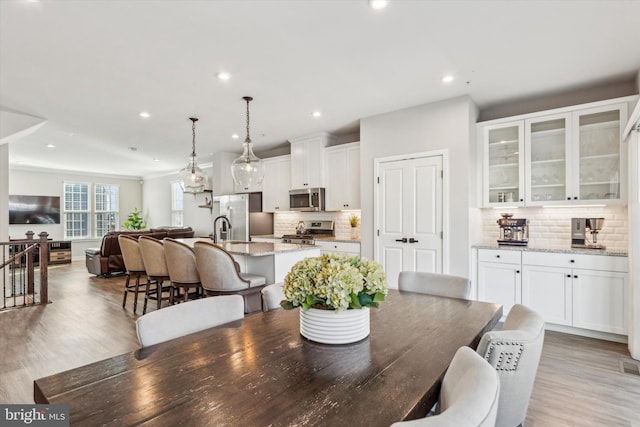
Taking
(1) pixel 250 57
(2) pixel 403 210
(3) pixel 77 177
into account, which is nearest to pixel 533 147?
(2) pixel 403 210

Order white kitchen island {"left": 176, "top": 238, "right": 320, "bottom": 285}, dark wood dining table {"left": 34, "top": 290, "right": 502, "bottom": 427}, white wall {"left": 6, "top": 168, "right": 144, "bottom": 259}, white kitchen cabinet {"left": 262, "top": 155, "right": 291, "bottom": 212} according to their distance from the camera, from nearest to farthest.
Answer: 1. dark wood dining table {"left": 34, "top": 290, "right": 502, "bottom": 427}
2. white kitchen island {"left": 176, "top": 238, "right": 320, "bottom": 285}
3. white kitchen cabinet {"left": 262, "top": 155, "right": 291, "bottom": 212}
4. white wall {"left": 6, "top": 168, "right": 144, "bottom": 259}

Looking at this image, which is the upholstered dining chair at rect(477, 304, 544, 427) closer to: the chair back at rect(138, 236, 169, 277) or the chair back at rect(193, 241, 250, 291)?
the chair back at rect(193, 241, 250, 291)

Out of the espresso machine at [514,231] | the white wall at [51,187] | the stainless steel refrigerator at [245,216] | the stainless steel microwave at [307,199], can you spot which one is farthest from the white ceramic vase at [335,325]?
the white wall at [51,187]

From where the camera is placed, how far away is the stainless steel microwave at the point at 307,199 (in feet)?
18.2

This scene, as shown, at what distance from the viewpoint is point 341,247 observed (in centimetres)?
501

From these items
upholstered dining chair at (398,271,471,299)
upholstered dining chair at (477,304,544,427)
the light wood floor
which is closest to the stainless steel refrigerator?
the light wood floor

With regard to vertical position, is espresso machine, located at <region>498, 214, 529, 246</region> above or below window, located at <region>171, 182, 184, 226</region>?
below

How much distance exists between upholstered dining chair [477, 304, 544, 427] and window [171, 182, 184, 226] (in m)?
10.1

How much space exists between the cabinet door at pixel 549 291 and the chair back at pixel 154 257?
13.3 ft

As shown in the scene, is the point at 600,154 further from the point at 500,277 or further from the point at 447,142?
the point at 500,277

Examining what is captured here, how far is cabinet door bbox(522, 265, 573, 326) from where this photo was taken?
133 inches

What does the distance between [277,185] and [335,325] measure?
17.4 feet

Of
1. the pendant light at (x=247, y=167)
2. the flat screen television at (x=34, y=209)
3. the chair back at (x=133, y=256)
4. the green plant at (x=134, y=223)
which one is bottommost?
the chair back at (x=133, y=256)

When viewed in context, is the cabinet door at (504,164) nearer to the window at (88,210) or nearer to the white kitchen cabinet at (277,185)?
the white kitchen cabinet at (277,185)
